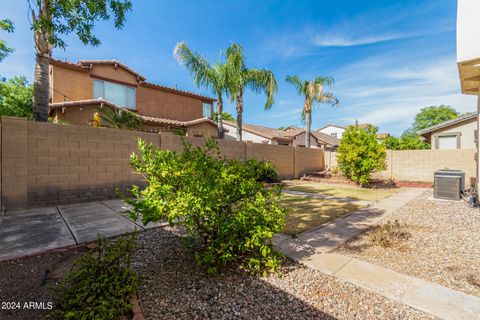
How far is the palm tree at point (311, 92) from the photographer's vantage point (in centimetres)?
1831

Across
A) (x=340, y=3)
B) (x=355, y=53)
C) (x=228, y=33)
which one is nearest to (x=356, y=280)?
(x=340, y=3)

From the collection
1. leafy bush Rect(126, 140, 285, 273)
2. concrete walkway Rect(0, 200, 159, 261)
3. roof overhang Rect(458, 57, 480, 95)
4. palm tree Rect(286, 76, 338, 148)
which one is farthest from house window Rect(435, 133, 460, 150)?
concrete walkway Rect(0, 200, 159, 261)

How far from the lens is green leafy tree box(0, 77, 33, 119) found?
18.0 m

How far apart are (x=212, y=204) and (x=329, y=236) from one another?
3086mm

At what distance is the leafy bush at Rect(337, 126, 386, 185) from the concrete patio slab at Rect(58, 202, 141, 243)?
37.2 feet

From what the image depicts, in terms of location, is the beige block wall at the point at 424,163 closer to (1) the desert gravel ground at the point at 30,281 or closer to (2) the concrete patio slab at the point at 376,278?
(2) the concrete patio slab at the point at 376,278

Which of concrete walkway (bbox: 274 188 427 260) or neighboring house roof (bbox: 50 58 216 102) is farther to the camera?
neighboring house roof (bbox: 50 58 216 102)

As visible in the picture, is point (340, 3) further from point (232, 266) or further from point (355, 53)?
point (232, 266)

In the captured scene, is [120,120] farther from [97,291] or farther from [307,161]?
[307,161]

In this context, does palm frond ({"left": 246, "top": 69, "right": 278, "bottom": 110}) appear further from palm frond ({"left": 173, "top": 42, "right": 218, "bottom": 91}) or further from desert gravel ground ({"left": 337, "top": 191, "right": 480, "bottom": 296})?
desert gravel ground ({"left": 337, "top": 191, "right": 480, "bottom": 296})

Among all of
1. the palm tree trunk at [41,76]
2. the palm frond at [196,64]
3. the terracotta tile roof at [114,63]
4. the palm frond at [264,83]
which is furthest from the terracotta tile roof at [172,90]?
the palm tree trunk at [41,76]

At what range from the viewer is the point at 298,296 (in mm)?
2631

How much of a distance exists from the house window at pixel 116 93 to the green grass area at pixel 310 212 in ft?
45.4

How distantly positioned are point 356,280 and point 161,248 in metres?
3.00
